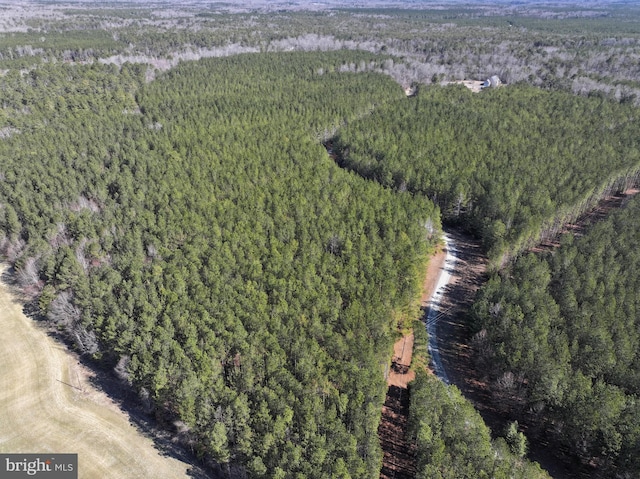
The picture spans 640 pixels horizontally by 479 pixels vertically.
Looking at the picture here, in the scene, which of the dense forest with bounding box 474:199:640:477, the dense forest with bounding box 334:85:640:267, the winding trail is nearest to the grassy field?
the winding trail

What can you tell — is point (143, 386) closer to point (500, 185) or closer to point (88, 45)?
point (500, 185)

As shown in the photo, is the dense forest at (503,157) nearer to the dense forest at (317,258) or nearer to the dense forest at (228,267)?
the dense forest at (317,258)

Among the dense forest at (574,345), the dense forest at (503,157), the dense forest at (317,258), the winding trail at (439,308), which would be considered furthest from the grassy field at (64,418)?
the dense forest at (503,157)

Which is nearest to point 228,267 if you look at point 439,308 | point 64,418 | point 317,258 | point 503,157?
point 317,258

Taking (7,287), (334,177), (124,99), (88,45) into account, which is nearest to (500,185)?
(334,177)

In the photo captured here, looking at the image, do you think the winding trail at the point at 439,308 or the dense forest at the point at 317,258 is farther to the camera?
the winding trail at the point at 439,308

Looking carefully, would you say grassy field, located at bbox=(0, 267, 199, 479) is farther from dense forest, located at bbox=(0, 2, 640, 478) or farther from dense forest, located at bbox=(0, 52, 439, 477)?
dense forest, located at bbox=(0, 52, 439, 477)

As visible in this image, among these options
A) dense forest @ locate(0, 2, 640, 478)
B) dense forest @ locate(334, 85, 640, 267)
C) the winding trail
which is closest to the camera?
dense forest @ locate(0, 2, 640, 478)
